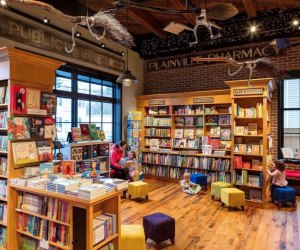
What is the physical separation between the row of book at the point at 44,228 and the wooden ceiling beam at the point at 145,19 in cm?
447

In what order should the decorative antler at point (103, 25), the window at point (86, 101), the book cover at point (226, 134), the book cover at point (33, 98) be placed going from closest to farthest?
the decorative antler at point (103, 25) → the book cover at point (33, 98) → the window at point (86, 101) → the book cover at point (226, 134)

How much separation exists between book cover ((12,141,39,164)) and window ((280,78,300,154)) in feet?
18.3

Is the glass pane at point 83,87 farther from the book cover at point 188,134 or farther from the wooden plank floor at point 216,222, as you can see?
the book cover at point 188,134

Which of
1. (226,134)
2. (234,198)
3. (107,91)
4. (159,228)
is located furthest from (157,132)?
(159,228)

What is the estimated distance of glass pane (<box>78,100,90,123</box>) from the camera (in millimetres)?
5727

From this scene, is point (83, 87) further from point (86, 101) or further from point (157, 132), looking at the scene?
point (157, 132)

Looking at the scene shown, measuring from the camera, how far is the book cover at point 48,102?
3107 mm

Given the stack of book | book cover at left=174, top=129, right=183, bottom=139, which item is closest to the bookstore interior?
the stack of book

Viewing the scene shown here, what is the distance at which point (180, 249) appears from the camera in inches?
128

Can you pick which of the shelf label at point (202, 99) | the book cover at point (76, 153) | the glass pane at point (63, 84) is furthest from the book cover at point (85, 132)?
the shelf label at point (202, 99)

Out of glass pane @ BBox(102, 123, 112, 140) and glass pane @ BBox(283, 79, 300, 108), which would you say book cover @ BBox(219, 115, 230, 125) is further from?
glass pane @ BBox(102, 123, 112, 140)

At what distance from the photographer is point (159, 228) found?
10.6ft

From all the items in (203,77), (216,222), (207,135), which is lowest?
(216,222)

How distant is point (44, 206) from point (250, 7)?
5.41 metres
